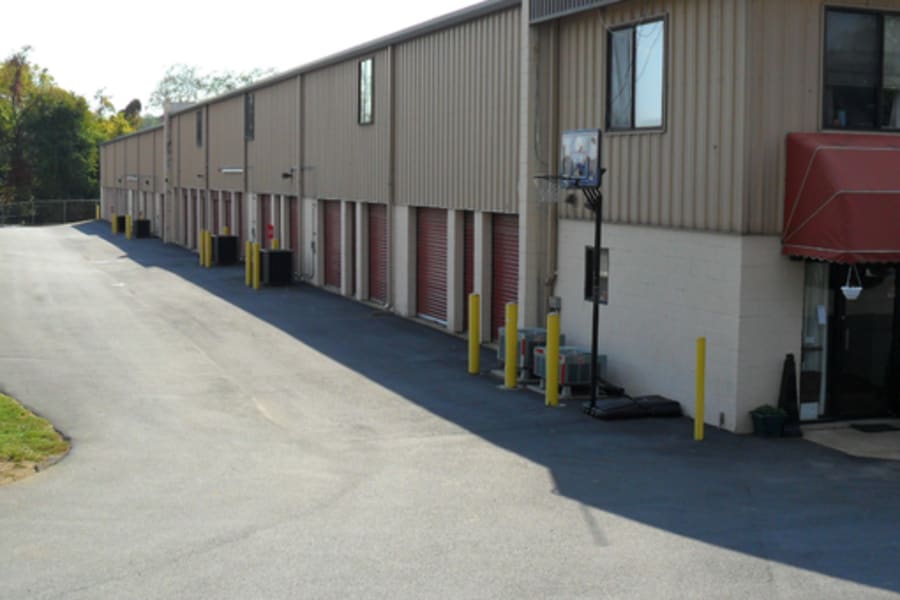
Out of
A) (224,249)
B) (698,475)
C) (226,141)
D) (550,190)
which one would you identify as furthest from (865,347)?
(226,141)

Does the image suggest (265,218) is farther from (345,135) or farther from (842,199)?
(842,199)

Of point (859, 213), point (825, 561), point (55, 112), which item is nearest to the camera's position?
point (825, 561)

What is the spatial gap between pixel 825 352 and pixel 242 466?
7.79 metres

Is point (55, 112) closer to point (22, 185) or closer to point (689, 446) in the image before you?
point (22, 185)

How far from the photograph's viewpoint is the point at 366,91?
30.0 m

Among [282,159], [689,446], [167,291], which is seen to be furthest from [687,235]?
[282,159]

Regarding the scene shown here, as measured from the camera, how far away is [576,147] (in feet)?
57.9

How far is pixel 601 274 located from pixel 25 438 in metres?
8.84

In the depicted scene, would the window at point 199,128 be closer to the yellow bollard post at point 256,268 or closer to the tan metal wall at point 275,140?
the tan metal wall at point 275,140

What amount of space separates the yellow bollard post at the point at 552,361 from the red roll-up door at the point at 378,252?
12.8m

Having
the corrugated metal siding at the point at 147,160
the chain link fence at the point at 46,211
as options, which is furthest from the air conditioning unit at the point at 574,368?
the chain link fence at the point at 46,211

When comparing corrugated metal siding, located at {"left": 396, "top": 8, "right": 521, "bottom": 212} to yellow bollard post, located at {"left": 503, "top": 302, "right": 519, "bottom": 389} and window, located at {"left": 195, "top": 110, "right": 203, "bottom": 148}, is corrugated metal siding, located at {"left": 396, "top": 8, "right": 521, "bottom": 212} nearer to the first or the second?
yellow bollard post, located at {"left": 503, "top": 302, "right": 519, "bottom": 389}

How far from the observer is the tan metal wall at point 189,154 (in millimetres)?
50812

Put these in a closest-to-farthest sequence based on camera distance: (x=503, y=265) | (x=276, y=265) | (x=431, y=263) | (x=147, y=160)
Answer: (x=503, y=265), (x=431, y=263), (x=276, y=265), (x=147, y=160)
